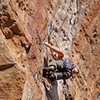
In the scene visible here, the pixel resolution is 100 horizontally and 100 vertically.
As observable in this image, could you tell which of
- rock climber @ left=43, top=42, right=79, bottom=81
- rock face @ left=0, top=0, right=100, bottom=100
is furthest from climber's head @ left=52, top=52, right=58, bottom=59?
rock climber @ left=43, top=42, right=79, bottom=81

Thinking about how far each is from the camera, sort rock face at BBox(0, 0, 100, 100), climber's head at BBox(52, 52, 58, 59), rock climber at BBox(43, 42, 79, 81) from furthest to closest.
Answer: climber's head at BBox(52, 52, 58, 59) → rock climber at BBox(43, 42, 79, 81) → rock face at BBox(0, 0, 100, 100)

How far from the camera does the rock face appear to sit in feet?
32.7

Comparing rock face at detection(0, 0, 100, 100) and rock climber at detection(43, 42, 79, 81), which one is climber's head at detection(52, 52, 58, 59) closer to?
rock face at detection(0, 0, 100, 100)

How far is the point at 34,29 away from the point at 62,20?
3.25 meters

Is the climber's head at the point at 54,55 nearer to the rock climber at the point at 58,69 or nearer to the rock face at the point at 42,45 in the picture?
the rock face at the point at 42,45

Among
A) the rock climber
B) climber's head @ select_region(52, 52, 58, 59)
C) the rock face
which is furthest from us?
climber's head @ select_region(52, 52, 58, 59)

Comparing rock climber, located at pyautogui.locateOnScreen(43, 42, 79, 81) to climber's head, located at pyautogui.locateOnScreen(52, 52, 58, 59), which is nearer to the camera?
rock climber, located at pyautogui.locateOnScreen(43, 42, 79, 81)

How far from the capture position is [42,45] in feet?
40.7

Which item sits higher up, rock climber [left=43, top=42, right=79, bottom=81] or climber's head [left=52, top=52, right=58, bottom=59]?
climber's head [left=52, top=52, right=58, bottom=59]

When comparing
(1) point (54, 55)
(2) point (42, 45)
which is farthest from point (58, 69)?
(2) point (42, 45)

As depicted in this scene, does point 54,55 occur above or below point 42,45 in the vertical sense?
below

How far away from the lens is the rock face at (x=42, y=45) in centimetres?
997

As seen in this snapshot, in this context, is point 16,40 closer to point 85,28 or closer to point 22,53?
point 22,53

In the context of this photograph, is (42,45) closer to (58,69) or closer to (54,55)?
(54,55)
